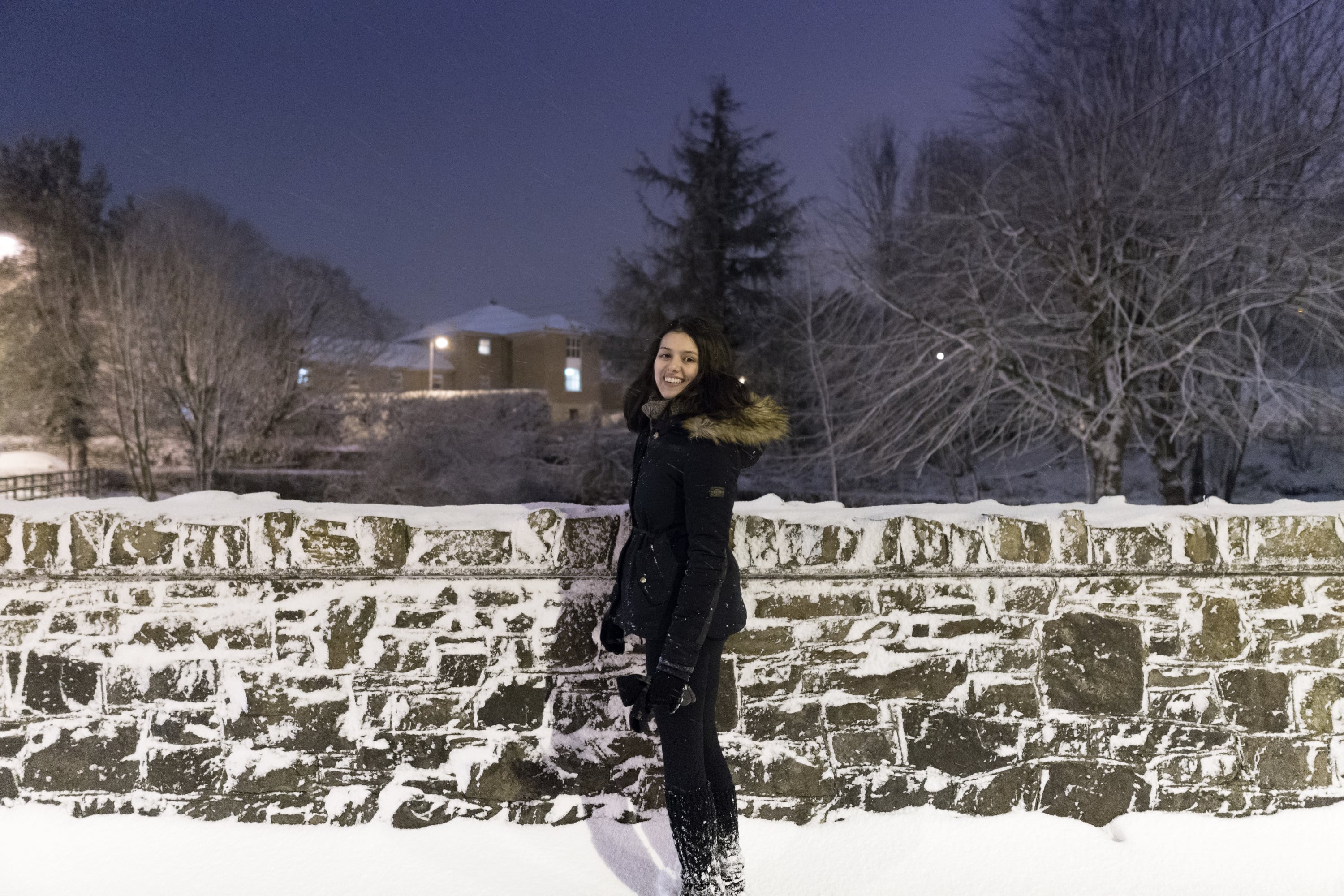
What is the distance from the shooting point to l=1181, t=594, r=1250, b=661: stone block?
2551mm

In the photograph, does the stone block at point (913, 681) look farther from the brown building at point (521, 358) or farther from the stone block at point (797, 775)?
the brown building at point (521, 358)

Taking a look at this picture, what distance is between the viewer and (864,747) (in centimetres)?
258

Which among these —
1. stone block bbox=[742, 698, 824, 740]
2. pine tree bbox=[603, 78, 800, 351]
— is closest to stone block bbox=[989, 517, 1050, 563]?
stone block bbox=[742, 698, 824, 740]

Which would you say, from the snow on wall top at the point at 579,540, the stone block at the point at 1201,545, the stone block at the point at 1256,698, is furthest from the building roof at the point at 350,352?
the stone block at the point at 1256,698

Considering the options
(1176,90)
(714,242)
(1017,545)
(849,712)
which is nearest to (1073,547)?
(1017,545)

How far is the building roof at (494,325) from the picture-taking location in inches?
1601

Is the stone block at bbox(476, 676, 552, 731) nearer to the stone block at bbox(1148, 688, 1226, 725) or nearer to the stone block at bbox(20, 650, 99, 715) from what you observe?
the stone block at bbox(20, 650, 99, 715)

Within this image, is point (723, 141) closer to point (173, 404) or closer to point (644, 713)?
point (173, 404)

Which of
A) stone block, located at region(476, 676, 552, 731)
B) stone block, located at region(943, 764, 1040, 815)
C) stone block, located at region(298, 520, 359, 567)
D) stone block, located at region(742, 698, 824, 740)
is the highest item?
stone block, located at region(298, 520, 359, 567)

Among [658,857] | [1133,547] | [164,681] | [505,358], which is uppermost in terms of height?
[505,358]

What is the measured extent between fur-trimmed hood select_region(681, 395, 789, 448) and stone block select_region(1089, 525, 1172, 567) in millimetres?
1171

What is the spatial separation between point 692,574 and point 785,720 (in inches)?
34.8

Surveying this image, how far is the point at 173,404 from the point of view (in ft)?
60.7

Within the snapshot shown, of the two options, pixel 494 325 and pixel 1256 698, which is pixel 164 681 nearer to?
pixel 1256 698
